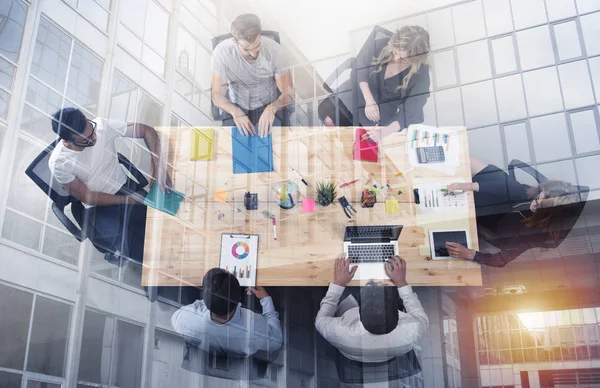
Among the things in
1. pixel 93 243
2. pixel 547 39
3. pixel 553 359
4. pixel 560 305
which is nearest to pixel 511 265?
pixel 560 305

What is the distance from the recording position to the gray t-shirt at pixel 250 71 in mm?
2965

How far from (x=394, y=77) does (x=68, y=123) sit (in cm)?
178

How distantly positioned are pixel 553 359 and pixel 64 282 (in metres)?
2.29

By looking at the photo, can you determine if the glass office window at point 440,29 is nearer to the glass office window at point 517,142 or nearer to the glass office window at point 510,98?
the glass office window at point 510,98

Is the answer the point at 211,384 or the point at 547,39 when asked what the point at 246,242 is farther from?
the point at 547,39

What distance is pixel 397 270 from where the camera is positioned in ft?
8.24

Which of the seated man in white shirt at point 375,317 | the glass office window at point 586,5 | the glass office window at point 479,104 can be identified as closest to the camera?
the seated man in white shirt at point 375,317

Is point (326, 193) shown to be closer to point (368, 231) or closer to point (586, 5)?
point (368, 231)

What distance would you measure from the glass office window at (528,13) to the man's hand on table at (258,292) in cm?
203

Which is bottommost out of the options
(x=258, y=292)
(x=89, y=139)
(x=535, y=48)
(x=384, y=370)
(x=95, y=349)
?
(x=384, y=370)

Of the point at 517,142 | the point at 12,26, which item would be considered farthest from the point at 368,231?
the point at 12,26

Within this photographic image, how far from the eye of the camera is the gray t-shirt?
2.96 metres

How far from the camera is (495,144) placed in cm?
281

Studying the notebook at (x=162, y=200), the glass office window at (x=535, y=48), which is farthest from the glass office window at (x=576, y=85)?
the notebook at (x=162, y=200)
